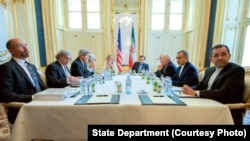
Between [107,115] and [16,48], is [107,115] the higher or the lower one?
the lower one

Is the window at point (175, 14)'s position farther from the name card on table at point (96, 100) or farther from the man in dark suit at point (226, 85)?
the name card on table at point (96, 100)

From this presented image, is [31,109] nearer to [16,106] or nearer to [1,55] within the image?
[16,106]

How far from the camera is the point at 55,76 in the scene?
6.68ft

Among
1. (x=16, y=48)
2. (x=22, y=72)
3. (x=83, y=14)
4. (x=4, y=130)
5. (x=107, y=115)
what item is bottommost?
(x=4, y=130)

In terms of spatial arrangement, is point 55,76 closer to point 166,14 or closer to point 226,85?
point 226,85

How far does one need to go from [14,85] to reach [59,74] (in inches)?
25.0

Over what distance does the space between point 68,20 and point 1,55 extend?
7.91ft

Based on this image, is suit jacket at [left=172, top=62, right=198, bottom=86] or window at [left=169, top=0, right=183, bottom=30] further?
window at [left=169, top=0, right=183, bottom=30]

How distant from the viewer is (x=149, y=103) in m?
1.24

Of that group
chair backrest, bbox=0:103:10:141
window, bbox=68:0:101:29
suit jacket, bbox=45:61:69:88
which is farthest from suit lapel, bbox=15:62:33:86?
window, bbox=68:0:101:29

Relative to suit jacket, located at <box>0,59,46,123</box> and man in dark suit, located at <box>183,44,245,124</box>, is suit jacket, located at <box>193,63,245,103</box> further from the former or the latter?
suit jacket, located at <box>0,59,46,123</box>

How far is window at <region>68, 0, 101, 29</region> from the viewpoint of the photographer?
4805 mm
